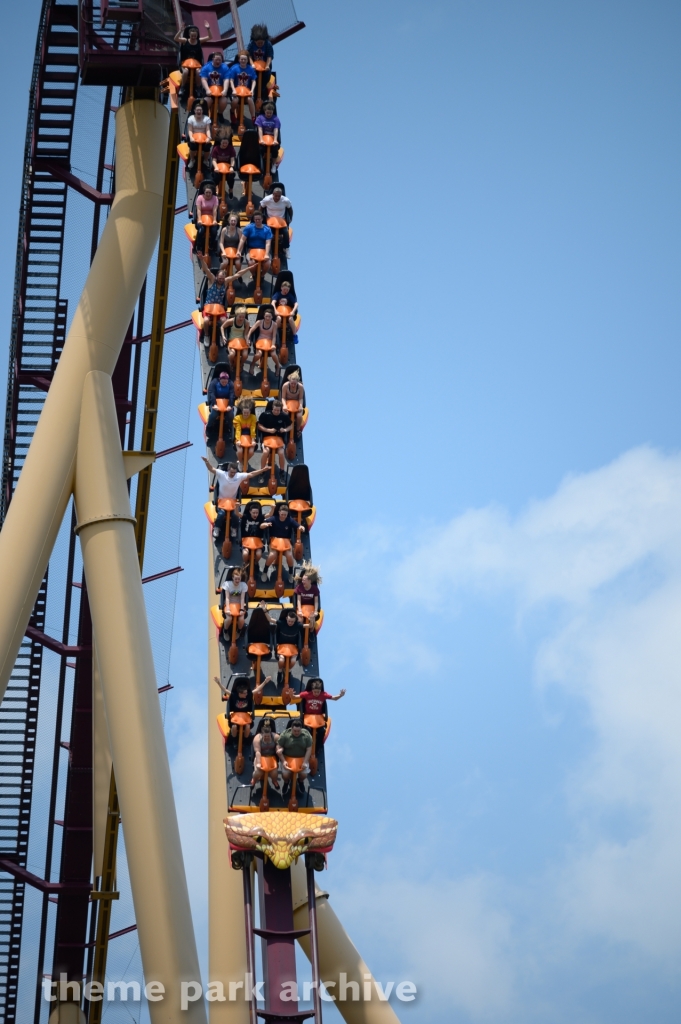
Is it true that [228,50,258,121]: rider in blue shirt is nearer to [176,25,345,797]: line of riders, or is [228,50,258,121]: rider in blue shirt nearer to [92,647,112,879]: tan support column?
[176,25,345,797]: line of riders

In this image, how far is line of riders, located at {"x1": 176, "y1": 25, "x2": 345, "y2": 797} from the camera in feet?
43.8

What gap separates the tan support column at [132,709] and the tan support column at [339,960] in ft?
5.86

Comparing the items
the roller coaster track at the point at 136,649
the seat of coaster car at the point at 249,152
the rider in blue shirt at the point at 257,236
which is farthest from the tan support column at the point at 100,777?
the seat of coaster car at the point at 249,152

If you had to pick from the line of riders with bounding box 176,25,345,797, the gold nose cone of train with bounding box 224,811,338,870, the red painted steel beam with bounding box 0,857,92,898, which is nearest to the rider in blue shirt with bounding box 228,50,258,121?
the line of riders with bounding box 176,25,345,797

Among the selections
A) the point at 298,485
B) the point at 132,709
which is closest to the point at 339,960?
the point at 132,709

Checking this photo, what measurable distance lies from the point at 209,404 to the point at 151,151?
3556 millimetres

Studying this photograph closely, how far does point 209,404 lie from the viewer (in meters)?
15.5

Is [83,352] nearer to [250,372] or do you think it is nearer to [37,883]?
[250,372]

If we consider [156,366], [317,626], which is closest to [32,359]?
[156,366]

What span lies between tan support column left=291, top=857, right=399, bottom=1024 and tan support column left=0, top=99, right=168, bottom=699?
3.77m

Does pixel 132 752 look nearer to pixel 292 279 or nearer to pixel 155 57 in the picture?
pixel 292 279

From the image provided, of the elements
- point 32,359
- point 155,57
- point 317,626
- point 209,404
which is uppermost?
point 155,57

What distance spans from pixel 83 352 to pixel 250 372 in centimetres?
186

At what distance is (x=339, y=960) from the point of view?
635 inches
